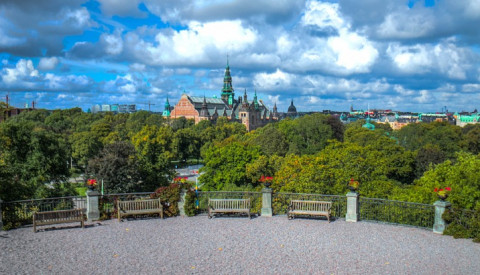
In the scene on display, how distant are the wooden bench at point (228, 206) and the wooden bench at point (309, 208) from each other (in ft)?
6.03

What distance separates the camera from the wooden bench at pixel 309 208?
51.4 ft

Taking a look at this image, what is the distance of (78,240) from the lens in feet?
43.5

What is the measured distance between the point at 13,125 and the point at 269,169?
22.1 meters

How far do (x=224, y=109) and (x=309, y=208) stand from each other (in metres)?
134

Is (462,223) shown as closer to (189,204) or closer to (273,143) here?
(189,204)

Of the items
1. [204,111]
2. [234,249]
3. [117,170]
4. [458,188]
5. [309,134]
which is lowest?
[234,249]

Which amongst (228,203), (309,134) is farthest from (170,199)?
(309,134)

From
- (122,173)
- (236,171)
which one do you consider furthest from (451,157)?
(122,173)

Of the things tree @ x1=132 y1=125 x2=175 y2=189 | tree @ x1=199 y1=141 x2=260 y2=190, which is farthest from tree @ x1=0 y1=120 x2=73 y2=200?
tree @ x1=199 y1=141 x2=260 y2=190

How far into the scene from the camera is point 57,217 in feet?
48.0

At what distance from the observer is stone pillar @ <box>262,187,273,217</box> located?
54.6ft

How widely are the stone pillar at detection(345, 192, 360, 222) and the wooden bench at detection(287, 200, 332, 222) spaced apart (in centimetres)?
81

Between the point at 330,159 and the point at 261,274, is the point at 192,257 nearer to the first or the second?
the point at 261,274

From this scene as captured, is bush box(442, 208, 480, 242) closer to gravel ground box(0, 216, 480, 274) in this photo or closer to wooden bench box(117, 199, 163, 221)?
gravel ground box(0, 216, 480, 274)
